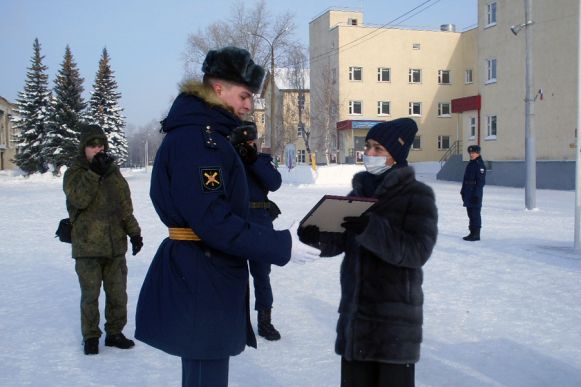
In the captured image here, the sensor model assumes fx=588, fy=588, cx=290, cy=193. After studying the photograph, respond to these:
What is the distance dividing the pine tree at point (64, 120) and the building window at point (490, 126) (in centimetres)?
3351

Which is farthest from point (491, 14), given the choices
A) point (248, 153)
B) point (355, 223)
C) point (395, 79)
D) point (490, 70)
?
point (355, 223)

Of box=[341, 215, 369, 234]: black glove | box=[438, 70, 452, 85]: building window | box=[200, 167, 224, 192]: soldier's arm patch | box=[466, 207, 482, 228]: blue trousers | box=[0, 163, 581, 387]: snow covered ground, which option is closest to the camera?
box=[200, 167, 224, 192]: soldier's arm patch

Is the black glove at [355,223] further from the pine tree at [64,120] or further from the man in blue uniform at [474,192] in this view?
the pine tree at [64,120]

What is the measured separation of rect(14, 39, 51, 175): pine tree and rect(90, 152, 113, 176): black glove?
50.6 metres

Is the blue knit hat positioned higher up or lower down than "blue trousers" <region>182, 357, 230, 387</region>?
higher up

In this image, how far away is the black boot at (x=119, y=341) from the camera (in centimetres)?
526

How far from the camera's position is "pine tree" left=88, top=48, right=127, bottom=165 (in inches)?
2379

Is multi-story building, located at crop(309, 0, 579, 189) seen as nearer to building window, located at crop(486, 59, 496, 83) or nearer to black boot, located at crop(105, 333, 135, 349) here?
building window, located at crop(486, 59, 496, 83)

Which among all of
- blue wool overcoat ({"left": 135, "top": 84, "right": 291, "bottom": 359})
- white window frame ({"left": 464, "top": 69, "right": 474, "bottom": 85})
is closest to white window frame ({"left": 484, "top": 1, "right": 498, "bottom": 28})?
white window frame ({"left": 464, "top": 69, "right": 474, "bottom": 85})

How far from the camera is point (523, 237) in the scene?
11.7 meters

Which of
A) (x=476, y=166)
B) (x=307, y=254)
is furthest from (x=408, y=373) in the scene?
(x=476, y=166)

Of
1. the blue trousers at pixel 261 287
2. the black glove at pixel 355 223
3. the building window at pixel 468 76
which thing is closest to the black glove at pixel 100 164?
the blue trousers at pixel 261 287

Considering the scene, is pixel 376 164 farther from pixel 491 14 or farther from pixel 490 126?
pixel 491 14

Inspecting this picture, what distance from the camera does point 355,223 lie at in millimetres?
2959
